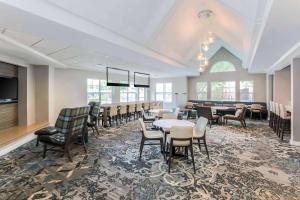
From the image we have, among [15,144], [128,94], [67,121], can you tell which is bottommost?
[15,144]

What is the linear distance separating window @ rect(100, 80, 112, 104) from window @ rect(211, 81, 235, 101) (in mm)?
5975

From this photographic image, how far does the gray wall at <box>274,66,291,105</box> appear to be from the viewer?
6.99 metres

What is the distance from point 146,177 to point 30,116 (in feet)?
17.1

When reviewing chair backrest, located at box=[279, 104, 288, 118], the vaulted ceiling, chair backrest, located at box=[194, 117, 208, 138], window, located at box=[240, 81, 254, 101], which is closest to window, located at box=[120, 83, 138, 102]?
A: the vaulted ceiling

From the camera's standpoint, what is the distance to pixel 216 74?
34.5ft

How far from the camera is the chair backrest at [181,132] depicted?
10.4 ft

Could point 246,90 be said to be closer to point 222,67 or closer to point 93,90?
point 222,67

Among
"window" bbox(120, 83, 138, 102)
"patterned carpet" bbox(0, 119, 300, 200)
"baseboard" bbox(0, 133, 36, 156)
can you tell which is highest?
"window" bbox(120, 83, 138, 102)

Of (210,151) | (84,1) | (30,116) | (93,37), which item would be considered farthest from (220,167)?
(30,116)

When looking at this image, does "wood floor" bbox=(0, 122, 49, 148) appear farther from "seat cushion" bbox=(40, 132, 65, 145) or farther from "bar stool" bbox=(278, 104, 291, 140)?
"bar stool" bbox=(278, 104, 291, 140)

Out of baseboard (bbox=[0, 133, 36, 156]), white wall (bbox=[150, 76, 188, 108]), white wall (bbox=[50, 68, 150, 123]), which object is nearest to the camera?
baseboard (bbox=[0, 133, 36, 156])

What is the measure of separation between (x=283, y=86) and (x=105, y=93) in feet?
26.1

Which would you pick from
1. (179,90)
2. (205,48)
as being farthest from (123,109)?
(179,90)

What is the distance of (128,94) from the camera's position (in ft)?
35.4
